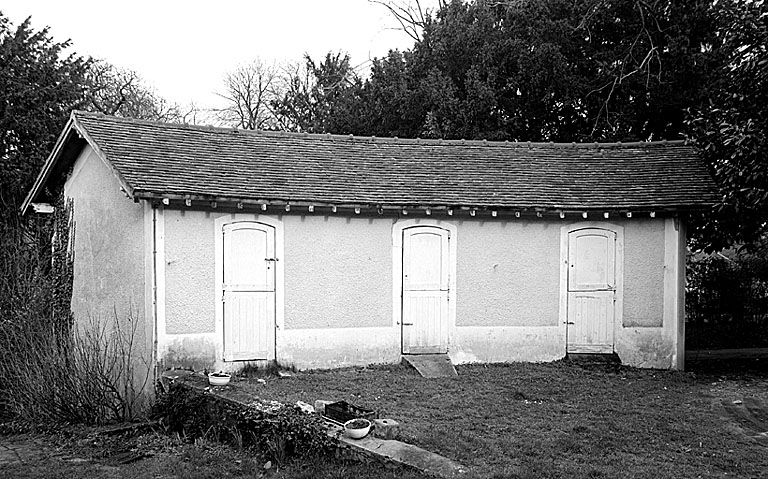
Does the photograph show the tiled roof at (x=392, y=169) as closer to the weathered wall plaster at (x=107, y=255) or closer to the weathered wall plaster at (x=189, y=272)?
the weathered wall plaster at (x=189, y=272)

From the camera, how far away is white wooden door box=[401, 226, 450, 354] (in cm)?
1305

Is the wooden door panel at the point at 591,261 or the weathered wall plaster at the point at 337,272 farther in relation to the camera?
the wooden door panel at the point at 591,261

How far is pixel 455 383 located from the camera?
11.6 meters

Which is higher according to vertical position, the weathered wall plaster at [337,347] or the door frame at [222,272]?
the door frame at [222,272]

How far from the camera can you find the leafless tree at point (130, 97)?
97.1 ft

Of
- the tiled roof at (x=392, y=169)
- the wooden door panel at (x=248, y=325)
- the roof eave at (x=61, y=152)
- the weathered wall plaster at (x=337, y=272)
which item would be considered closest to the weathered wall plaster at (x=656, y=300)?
the tiled roof at (x=392, y=169)

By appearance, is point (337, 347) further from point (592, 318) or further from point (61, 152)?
point (61, 152)

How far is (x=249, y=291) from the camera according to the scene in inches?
473

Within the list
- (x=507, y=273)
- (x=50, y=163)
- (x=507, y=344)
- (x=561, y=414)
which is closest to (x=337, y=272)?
Answer: (x=507, y=273)

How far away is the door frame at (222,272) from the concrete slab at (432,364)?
2453 mm

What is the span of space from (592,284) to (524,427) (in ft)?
17.8

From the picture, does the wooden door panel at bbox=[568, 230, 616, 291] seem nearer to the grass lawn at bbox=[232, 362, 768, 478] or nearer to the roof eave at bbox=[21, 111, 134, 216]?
the grass lawn at bbox=[232, 362, 768, 478]

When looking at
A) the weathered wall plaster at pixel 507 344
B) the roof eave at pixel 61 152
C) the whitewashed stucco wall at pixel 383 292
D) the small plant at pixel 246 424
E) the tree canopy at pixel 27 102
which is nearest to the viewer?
the small plant at pixel 246 424

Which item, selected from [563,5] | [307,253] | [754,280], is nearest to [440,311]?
[307,253]
